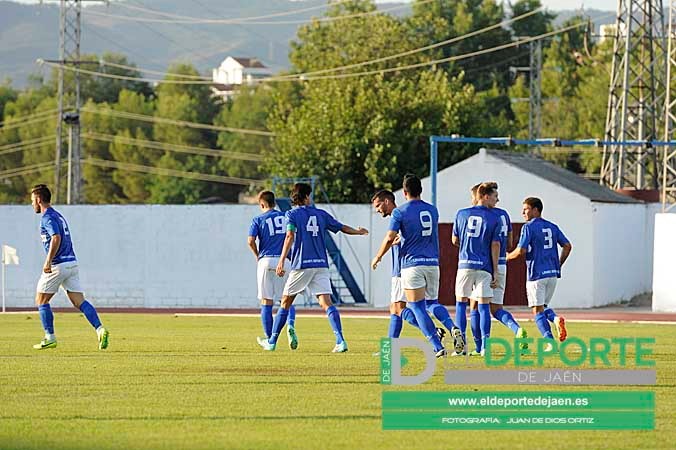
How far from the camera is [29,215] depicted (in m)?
40.1

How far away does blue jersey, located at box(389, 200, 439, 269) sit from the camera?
17125 mm

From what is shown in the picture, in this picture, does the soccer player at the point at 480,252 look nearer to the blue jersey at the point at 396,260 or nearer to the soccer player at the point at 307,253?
the blue jersey at the point at 396,260

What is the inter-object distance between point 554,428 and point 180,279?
28.5 m

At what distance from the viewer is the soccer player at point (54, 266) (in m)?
18.9

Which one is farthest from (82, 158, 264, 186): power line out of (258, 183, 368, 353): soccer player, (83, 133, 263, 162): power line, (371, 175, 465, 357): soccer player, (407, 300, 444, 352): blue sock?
(407, 300, 444, 352): blue sock

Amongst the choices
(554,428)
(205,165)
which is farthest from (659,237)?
(205,165)

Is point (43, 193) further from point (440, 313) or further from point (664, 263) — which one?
point (664, 263)

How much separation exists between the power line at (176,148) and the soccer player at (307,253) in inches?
3522

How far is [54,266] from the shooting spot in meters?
19.2

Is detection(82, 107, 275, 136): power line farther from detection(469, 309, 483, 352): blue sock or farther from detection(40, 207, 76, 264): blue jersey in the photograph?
detection(469, 309, 483, 352): blue sock

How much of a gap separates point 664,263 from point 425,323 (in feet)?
63.9

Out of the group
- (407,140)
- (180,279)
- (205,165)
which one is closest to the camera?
(180,279)

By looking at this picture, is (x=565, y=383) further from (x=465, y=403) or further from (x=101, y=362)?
(x=101, y=362)

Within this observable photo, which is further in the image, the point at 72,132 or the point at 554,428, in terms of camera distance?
the point at 72,132
